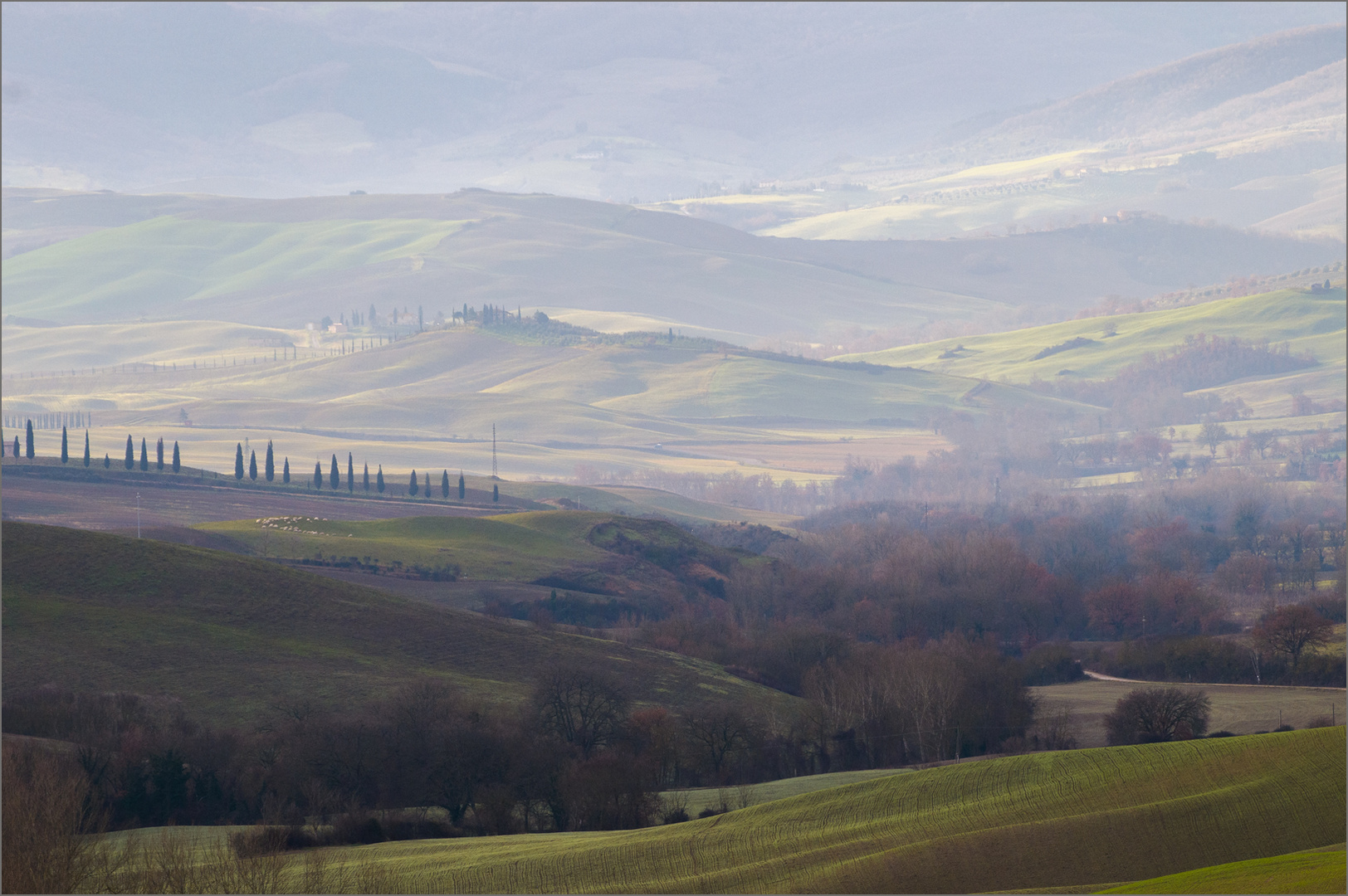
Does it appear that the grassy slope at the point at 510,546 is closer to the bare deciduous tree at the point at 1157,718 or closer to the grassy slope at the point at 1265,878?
the bare deciduous tree at the point at 1157,718

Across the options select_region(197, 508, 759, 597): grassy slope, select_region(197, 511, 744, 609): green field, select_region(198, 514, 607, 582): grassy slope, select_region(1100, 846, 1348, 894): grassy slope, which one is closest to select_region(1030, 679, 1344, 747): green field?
select_region(1100, 846, 1348, 894): grassy slope

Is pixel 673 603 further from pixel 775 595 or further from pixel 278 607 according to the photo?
pixel 278 607

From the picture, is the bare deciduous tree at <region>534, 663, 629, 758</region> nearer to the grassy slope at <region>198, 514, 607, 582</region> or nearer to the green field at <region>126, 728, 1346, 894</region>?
the green field at <region>126, 728, 1346, 894</region>

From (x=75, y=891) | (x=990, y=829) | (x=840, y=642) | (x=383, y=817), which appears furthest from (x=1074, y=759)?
(x=840, y=642)

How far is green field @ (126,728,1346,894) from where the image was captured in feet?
165

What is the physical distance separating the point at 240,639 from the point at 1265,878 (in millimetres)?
73424

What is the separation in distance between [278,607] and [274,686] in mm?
18265

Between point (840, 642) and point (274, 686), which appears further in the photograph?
point (840, 642)

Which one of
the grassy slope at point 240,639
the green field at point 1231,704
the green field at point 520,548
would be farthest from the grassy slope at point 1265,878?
the green field at point 520,548

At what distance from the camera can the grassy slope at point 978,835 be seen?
165 feet

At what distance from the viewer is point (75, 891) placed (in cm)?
4097

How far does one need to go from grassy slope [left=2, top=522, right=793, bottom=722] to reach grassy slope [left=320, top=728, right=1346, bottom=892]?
1498 inches

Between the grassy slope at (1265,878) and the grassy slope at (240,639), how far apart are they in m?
56.3

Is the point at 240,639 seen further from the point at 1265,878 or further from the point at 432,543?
the point at 1265,878
